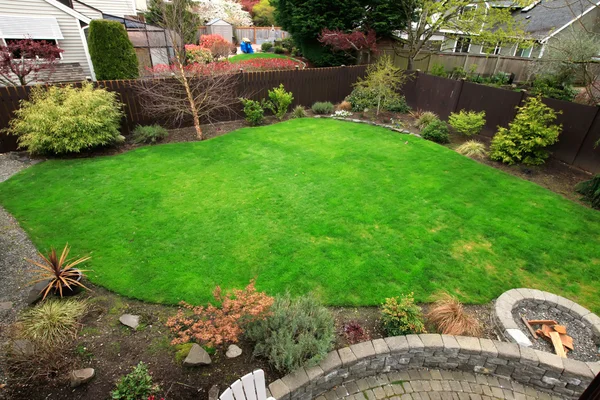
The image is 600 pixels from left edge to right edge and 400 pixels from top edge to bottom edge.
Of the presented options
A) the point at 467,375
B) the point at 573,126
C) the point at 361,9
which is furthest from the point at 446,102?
the point at 467,375

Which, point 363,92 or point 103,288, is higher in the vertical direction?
point 363,92

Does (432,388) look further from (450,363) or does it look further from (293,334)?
(293,334)

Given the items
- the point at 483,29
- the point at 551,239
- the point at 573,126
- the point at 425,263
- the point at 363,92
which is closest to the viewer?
the point at 425,263

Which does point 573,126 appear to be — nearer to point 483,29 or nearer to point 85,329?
point 483,29

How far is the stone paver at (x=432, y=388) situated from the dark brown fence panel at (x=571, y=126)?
23.3ft

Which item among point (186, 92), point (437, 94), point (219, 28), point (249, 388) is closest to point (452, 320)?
point (249, 388)

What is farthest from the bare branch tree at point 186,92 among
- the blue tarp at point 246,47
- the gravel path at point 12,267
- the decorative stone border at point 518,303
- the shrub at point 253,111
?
the blue tarp at point 246,47

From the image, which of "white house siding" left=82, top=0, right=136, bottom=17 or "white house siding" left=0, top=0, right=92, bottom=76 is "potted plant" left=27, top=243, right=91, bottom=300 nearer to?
"white house siding" left=0, top=0, right=92, bottom=76

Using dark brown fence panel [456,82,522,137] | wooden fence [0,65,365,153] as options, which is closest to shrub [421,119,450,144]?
dark brown fence panel [456,82,522,137]

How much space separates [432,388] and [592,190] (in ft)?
21.2

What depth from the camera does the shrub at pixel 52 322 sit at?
3.22 metres

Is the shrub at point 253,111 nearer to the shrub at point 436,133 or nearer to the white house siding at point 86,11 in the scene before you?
the shrub at point 436,133

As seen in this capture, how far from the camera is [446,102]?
11258mm

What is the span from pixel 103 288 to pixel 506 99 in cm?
1116
